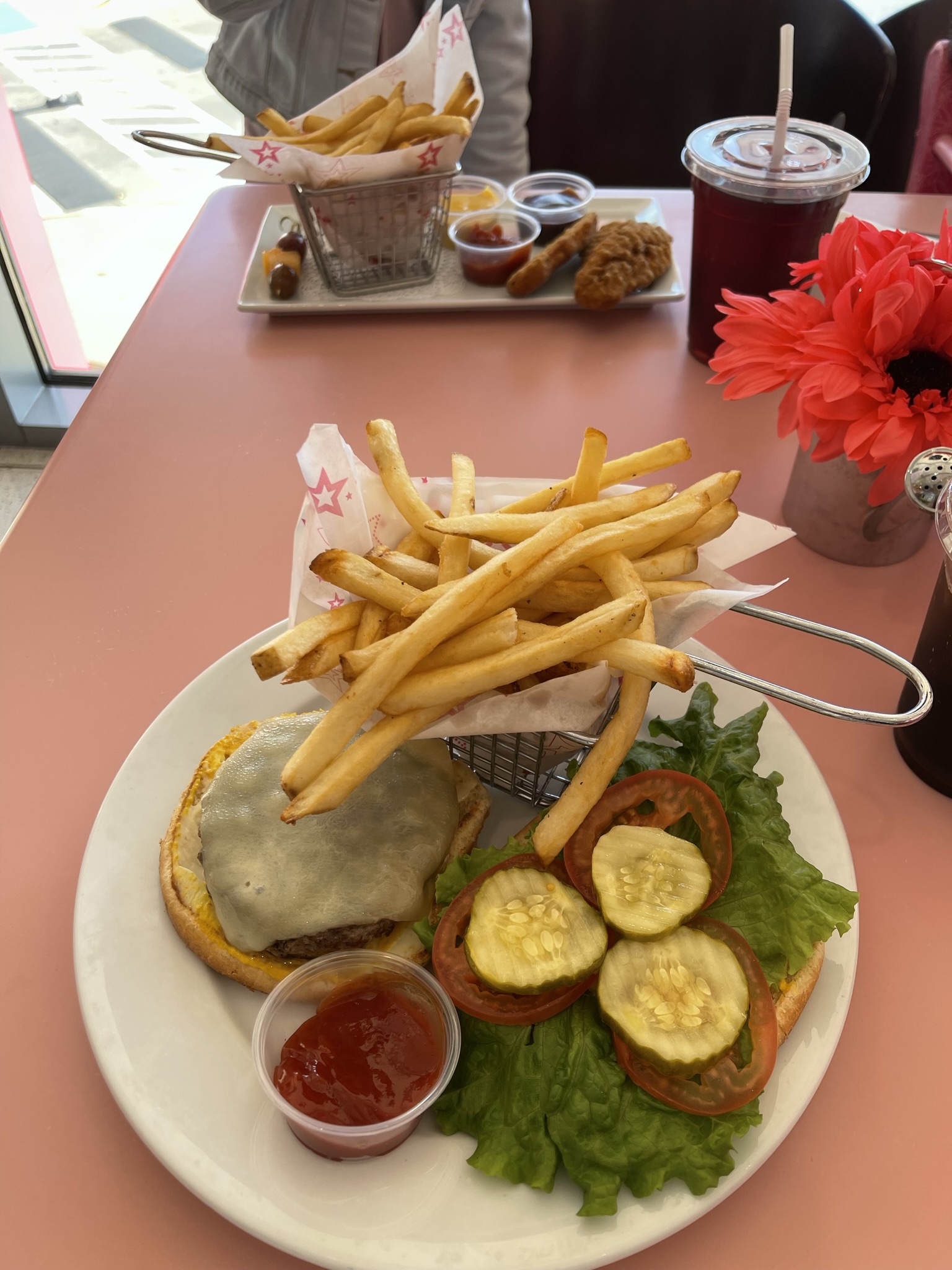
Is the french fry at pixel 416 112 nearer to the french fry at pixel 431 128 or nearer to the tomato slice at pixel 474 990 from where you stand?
the french fry at pixel 431 128

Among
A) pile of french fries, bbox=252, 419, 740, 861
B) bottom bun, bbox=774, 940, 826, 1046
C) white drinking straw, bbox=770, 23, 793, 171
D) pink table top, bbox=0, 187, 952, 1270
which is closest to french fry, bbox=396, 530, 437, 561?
pile of french fries, bbox=252, 419, 740, 861

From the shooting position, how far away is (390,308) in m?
2.51

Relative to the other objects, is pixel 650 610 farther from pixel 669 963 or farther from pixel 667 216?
pixel 667 216

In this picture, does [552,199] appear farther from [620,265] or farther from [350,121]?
[350,121]

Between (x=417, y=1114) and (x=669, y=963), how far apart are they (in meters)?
0.34

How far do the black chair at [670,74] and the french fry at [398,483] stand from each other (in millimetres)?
2512

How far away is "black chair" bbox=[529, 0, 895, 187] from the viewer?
3047 mm

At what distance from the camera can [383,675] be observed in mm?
1117

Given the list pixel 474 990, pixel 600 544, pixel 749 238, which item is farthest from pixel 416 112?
pixel 474 990

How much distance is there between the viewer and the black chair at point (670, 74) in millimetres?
3047

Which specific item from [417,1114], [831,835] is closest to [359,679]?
[417,1114]

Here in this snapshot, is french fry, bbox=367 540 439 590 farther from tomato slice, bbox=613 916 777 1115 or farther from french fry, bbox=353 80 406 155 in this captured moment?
french fry, bbox=353 80 406 155

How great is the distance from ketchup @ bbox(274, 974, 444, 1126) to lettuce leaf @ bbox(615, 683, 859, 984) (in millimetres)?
429

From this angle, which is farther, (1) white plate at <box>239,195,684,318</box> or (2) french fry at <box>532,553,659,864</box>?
(1) white plate at <box>239,195,684,318</box>
